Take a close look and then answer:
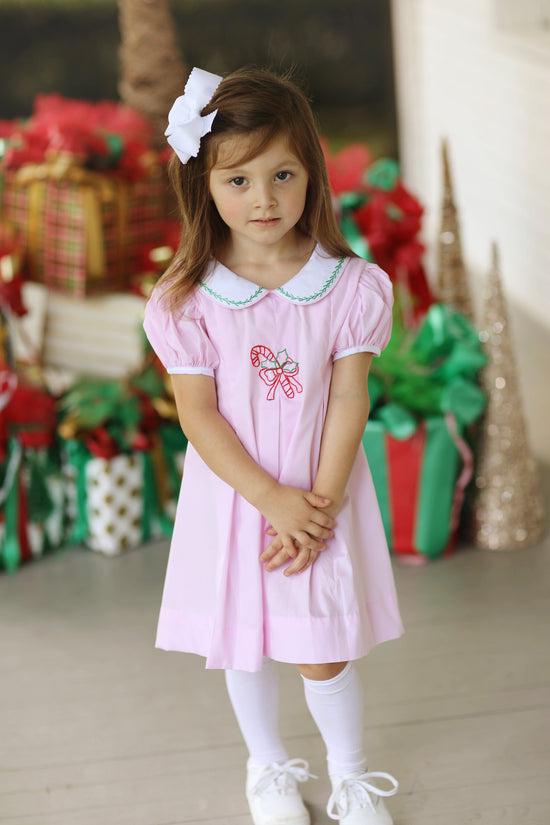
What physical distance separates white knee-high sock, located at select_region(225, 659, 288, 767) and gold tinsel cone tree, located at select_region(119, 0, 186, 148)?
1956 millimetres

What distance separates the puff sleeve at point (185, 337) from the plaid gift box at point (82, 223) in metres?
1.44

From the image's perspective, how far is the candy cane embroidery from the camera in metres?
1.29

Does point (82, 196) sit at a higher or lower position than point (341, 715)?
higher

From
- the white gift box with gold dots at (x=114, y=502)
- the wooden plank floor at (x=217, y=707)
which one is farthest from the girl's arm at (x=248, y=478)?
the white gift box with gold dots at (x=114, y=502)

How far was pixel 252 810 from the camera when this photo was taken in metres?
1.52

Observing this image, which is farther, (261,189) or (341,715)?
(341,715)

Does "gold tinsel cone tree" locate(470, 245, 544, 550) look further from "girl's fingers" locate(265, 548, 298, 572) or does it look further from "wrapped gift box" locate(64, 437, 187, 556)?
"girl's fingers" locate(265, 548, 298, 572)

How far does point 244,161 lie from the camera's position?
121 cm

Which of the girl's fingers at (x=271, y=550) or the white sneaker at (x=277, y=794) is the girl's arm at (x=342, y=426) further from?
the white sneaker at (x=277, y=794)

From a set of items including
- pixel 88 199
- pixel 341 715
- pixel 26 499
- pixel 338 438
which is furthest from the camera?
pixel 88 199

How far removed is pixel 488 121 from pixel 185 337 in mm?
3417

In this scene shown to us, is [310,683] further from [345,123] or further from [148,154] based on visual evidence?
[345,123]

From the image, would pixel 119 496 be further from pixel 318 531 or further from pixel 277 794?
pixel 318 531

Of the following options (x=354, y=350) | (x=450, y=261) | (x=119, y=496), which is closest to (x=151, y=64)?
(x=450, y=261)
